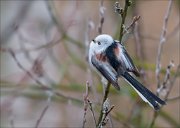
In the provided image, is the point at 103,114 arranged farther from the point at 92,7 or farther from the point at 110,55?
the point at 92,7

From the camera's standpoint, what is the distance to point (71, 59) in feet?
12.1

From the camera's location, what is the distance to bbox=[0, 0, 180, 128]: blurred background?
3.56 metres

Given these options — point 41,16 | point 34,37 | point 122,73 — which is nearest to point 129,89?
point 122,73

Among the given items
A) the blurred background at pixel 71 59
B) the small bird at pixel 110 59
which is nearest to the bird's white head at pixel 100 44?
the small bird at pixel 110 59

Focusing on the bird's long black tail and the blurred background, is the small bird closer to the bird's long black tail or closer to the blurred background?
the bird's long black tail

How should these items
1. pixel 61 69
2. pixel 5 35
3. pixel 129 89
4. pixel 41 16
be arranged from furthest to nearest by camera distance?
1. pixel 41 16
2. pixel 5 35
3. pixel 61 69
4. pixel 129 89

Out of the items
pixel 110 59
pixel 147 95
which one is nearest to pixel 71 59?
pixel 110 59

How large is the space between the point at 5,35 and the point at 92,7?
935 millimetres

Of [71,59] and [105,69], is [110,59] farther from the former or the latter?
[71,59]

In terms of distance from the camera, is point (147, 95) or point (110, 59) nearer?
point (147, 95)

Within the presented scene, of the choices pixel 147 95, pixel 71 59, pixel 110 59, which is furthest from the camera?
pixel 71 59

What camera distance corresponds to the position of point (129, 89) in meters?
3.38

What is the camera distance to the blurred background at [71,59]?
356cm

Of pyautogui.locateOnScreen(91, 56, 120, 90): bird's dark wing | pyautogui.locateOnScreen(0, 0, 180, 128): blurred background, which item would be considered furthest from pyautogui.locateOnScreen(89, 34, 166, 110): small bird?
pyautogui.locateOnScreen(0, 0, 180, 128): blurred background
